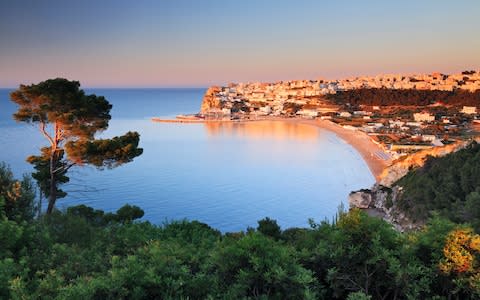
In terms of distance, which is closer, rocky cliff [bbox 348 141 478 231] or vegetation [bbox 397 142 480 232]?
vegetation [bbox 397 142 480 232]

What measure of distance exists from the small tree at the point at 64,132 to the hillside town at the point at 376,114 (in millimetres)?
27947

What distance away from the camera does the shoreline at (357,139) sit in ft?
110

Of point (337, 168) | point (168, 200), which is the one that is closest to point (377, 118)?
point (337, 168)

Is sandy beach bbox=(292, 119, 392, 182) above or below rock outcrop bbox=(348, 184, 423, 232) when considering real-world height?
below

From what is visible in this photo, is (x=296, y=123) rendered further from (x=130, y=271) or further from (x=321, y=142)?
(x=130, y=271)

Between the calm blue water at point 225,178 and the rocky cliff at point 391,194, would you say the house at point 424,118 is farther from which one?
the rocky cliff at point 391,194

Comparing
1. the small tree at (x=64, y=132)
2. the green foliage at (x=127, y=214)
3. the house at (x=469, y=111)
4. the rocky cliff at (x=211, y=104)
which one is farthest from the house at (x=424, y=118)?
the green foliage at (x=127, y=214)

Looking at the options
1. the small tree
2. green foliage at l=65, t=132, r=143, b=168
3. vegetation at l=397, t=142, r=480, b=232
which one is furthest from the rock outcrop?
the small tree

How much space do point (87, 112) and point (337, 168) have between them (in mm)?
24138

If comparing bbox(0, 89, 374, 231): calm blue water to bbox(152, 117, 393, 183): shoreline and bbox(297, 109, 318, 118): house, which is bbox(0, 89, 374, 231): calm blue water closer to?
bbox(152, 117, 393, 183): shoreline

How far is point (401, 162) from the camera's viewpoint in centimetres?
2461

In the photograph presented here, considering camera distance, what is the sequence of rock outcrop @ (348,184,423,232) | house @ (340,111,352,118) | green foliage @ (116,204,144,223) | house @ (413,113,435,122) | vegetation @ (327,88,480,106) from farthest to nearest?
vegetation @ (327,88,480,106)
house @ (340,111,352,118)
house @ (413,113,435,122)
rock outcrop @ (348,184,423,232)
green foliage @ (116,204,144,223)

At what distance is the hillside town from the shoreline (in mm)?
831

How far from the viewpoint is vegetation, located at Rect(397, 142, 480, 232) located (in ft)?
49.2
